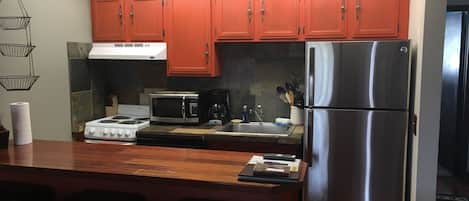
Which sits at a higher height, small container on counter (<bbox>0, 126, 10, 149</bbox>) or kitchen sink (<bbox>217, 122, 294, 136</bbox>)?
small container on counter (<bbox>0, 126, 10, 149</bbox>)

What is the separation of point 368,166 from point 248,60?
150 centimetres

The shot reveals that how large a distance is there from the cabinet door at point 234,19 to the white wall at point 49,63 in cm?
131

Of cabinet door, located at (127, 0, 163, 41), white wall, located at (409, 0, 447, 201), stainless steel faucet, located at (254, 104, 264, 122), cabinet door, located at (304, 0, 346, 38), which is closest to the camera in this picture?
white wall, located at (409, 0, 447, 201)

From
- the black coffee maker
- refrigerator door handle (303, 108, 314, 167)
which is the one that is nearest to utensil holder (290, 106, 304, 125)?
refrigerator door handle (303, 108, 314, 167)

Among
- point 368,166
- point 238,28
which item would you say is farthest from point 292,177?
point 238,28

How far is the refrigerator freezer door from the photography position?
2.89m

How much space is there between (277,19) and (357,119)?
1.08m

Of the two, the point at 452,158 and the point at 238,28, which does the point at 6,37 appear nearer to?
the point at 238,28

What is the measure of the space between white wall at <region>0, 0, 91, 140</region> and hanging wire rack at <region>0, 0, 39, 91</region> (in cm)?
4

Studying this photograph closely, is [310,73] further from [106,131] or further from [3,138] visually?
[3,138]

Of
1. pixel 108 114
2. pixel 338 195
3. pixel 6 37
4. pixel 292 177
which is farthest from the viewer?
pixel 108 114

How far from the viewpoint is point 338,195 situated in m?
3.09

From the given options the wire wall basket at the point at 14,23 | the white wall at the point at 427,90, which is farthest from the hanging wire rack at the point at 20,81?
the white wall at the point at 427,90

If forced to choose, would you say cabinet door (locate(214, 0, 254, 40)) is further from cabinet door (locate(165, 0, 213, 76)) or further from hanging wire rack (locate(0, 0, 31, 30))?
hanging wire rack (locate(0, 0, 31, 30))
